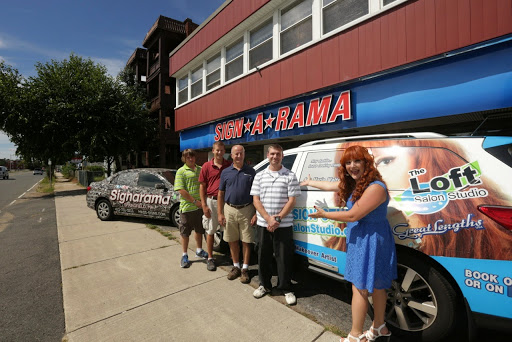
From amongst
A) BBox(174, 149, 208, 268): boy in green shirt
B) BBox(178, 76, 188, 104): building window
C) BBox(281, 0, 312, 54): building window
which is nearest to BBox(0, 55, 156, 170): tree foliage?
BBox(178, 76, 188, 104): building window

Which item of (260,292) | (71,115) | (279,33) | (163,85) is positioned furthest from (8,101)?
(260,292)

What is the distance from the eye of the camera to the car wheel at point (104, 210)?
7.38 m

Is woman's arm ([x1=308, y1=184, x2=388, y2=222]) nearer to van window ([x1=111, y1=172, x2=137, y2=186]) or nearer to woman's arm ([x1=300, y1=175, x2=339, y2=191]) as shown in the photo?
woman's arm ([x1=300, y1=175, x2=339, y2=191])

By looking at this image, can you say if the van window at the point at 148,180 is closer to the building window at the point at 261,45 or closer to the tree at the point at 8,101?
the building window at the point at 261,45

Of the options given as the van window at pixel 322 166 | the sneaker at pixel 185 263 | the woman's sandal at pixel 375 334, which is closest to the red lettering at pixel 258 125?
the sneaker at pixel 185 263

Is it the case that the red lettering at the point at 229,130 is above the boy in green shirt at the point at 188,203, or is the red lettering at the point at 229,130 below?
above

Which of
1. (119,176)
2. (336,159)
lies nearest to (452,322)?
(336,159)

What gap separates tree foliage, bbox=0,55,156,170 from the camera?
15203 mm

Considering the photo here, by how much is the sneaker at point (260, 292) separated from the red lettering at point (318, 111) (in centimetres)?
472

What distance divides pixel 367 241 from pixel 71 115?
18413 mm

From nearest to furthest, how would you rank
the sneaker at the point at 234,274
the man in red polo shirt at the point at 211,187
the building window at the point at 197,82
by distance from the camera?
the sneaker at the point at 234,274 < the man in red polo shirt at the point at 211,187 < the building window at the point at 197,82

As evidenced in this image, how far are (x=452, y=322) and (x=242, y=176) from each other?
8.13 feet

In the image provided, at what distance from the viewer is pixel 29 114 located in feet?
49.4

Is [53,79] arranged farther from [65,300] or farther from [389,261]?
[389,261]
